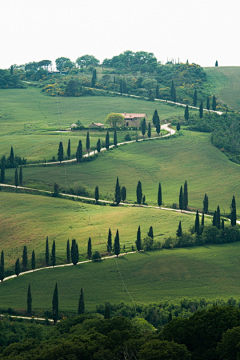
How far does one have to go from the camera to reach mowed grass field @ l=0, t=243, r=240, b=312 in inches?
3725

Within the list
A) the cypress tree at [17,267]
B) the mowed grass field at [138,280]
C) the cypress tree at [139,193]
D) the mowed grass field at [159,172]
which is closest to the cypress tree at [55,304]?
the mowed grass field at [138,280]

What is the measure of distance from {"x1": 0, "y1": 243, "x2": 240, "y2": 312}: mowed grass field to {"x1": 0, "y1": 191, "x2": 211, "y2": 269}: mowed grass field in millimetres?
6318

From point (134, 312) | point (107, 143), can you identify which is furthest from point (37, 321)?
point (107, 143)

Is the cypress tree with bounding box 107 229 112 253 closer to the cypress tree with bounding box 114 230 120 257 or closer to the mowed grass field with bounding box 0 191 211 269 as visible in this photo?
the mowed grass field with bounding box 0 191 211 269

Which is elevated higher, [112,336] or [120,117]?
[120,117]

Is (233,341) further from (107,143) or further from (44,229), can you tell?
(107,143)

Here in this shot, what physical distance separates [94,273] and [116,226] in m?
19.2

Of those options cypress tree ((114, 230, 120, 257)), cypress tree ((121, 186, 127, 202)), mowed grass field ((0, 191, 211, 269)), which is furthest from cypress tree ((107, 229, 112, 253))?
cypress tree ((121, 186, 127, 202))

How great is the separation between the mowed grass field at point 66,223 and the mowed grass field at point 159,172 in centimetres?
1129

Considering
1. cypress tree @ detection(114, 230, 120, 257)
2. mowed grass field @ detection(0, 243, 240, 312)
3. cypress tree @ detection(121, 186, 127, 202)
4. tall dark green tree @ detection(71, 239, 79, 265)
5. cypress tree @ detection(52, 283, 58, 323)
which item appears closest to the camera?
cypress tree @ detection(52, 283, 58, 323)

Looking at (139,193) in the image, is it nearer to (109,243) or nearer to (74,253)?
(109,243)

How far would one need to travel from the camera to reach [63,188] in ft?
478

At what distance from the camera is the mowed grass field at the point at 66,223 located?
371 feet

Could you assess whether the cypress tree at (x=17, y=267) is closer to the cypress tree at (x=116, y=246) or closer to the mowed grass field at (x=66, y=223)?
the mowed grass field at (x=66, y=223)
